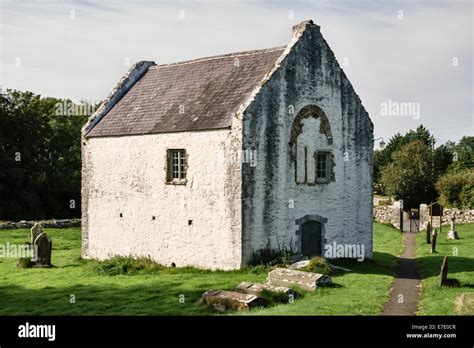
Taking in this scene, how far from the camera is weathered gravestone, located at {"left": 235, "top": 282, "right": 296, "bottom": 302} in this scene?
1802 centimetres

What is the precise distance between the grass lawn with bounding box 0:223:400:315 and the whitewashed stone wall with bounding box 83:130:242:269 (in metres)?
1.25

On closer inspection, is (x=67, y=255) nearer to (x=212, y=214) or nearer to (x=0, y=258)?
(x=0, y=258)

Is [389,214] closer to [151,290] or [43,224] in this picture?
[43,224]

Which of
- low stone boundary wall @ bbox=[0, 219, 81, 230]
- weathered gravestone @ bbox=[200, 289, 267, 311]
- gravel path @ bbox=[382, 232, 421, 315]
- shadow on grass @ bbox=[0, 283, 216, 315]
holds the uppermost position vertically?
low stone boundary wall @ bbox=[0, 219, 81, 230]

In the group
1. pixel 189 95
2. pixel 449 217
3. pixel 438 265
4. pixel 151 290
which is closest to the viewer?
pixel 151 290

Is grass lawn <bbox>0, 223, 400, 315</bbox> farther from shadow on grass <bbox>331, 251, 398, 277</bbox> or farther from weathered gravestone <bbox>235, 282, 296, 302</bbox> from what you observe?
weathered gravestone <bbox>235, 282, 296, 302</bbox>

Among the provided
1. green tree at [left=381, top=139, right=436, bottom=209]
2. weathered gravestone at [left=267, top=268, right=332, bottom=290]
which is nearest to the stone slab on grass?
weathered gravestone at [left=267, top=268, right=332, bottom=290]

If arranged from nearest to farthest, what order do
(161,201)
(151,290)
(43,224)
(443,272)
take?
(151,290) → (443,272) → (161,201) → (43,224)

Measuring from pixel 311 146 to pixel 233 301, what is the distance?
35.5ft

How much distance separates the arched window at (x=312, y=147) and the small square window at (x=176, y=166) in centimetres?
482

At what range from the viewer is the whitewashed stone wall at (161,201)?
947 inches

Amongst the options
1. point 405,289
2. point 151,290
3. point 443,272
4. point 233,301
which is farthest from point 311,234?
point 233,301

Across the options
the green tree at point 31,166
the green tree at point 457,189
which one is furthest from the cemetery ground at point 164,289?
the green tree at point 457,189

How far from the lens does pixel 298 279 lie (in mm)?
19953
